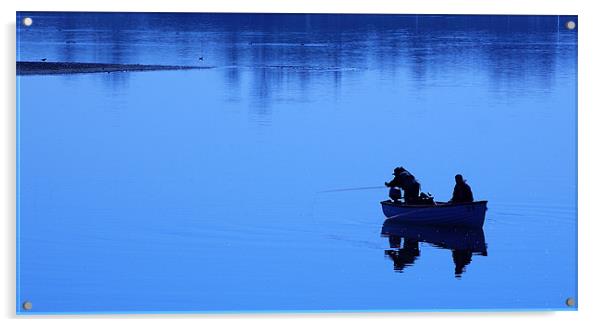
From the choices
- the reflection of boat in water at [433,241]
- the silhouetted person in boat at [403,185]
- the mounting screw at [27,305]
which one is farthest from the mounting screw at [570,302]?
the mounting screw at [27,305]

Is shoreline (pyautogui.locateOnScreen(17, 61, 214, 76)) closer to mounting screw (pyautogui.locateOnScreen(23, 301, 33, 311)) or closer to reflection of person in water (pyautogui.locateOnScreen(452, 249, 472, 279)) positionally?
mounting screw (pyautogui.locateOnScreen(23, 301, 33, 311))

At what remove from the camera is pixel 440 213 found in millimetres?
8352

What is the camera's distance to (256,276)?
805 centimetres

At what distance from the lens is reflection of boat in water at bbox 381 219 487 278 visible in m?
8.14

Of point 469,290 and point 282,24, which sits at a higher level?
point 282,24

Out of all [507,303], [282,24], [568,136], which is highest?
[282,24]

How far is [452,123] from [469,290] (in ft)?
2.56

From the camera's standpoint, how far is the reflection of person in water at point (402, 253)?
811 cm

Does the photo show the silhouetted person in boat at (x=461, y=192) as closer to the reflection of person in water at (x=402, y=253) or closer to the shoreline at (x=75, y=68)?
the reflection of person in water at (x=402, y=253)

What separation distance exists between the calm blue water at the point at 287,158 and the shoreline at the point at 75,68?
0.03 m

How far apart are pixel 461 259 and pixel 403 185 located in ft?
1.42

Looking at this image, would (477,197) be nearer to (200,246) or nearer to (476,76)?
(476,76)

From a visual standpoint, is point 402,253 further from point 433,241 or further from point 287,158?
point 287,158
